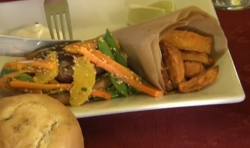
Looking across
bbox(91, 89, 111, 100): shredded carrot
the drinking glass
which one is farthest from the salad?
the drinking glass

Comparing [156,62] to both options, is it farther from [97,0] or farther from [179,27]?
[97,0]

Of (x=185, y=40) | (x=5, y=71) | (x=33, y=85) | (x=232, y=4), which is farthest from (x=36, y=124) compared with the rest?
(x=232, y=4)

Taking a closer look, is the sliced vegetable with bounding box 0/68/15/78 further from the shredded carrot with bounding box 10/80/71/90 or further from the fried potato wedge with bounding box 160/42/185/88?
the fried potato wedge with bounding box 160/42/185/88

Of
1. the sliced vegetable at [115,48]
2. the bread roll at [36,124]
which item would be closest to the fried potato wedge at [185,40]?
the sliced vegetable at [115,48]

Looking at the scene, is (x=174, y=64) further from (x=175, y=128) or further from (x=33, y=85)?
(x=33, y=85)

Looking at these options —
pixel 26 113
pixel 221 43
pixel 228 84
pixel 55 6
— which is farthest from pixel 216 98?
pixel 55 6

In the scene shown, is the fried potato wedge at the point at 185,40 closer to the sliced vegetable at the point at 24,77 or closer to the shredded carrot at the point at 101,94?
the shredded carrot at the point at 101,94
